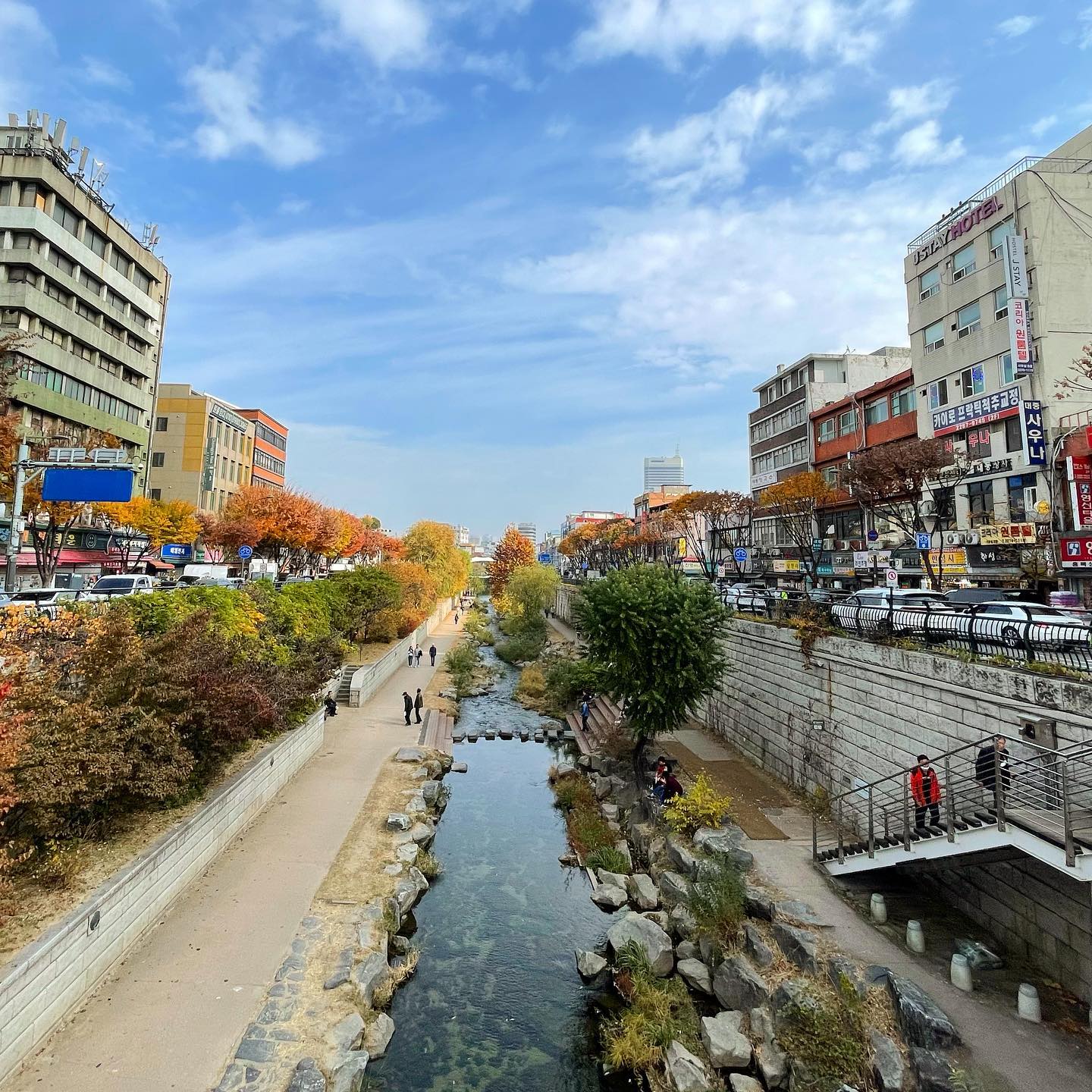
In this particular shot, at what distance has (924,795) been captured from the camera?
39.3 ft

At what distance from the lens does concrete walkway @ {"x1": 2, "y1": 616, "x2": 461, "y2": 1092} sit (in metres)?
7.90

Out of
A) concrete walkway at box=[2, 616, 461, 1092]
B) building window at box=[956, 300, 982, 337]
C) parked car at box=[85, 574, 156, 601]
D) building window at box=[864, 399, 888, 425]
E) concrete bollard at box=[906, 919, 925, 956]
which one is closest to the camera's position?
concrete walkway at box=[2, 616, 461, 1092]

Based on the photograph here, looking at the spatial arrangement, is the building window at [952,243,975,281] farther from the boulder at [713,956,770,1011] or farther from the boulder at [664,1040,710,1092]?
the boulder at [664,1040,710,1092]

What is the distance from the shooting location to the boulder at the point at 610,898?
1525 centimetres

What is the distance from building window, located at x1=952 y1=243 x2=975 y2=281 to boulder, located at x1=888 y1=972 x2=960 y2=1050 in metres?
33.6

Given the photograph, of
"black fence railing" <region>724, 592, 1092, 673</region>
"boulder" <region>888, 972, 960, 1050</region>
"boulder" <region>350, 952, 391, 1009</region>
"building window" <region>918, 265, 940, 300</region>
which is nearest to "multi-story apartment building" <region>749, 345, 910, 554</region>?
"building window" <region>918, 265, 940, 300</region>

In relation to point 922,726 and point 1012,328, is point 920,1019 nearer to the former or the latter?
point 922,726

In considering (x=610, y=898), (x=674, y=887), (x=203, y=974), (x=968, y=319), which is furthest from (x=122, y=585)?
(x=968, y=319)

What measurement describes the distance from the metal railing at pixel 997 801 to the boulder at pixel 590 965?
5332mm

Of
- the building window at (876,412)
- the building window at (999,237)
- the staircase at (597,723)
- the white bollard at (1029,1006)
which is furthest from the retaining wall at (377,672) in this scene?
the building window at (999,237)

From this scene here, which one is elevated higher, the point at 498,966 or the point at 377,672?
the point at 377,672

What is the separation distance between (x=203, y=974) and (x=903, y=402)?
136 ft

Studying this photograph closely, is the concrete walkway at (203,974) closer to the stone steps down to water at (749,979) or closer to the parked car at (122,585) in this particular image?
the stone steps down to water at (749,979)

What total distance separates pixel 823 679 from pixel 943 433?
68.1 feet
